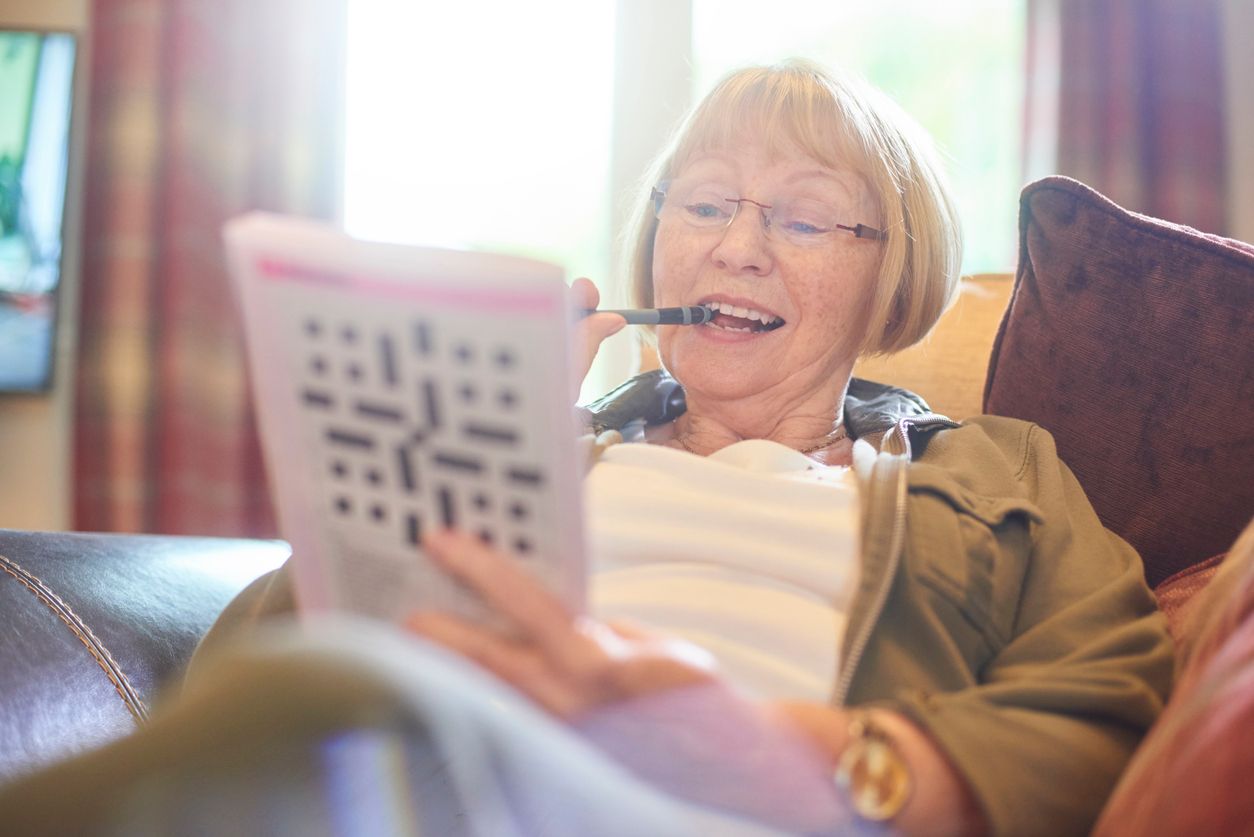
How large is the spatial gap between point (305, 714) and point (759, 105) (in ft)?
2.84

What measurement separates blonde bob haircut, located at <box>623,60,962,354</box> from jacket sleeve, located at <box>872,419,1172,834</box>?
0.91 feet

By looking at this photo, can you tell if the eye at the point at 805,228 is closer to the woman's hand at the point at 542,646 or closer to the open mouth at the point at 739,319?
the open mouth at the point at 739,319

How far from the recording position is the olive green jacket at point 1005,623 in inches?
27.8

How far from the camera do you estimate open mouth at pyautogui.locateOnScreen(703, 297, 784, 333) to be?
1.19 meters

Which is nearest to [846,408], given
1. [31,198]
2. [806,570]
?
[806,570]

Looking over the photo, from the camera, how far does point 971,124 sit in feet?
9.54

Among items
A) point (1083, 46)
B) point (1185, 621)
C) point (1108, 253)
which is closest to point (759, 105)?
point (1108, 253)

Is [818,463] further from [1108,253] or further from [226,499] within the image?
[226,499]

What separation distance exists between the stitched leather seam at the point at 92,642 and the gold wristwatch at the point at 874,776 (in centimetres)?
62

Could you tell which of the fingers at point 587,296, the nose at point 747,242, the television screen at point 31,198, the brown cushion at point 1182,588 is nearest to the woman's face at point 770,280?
the nose at point 747,242

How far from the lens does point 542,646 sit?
59cm

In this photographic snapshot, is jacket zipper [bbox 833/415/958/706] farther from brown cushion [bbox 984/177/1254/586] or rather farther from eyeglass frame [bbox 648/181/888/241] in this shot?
eyeglass frame [bbox 648/181/888/241]

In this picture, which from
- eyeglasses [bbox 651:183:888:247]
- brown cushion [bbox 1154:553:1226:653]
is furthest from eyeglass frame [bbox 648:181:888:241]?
brown cushion [bbox 1154:553:1226:653]

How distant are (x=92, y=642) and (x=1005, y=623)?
771 millimetres
